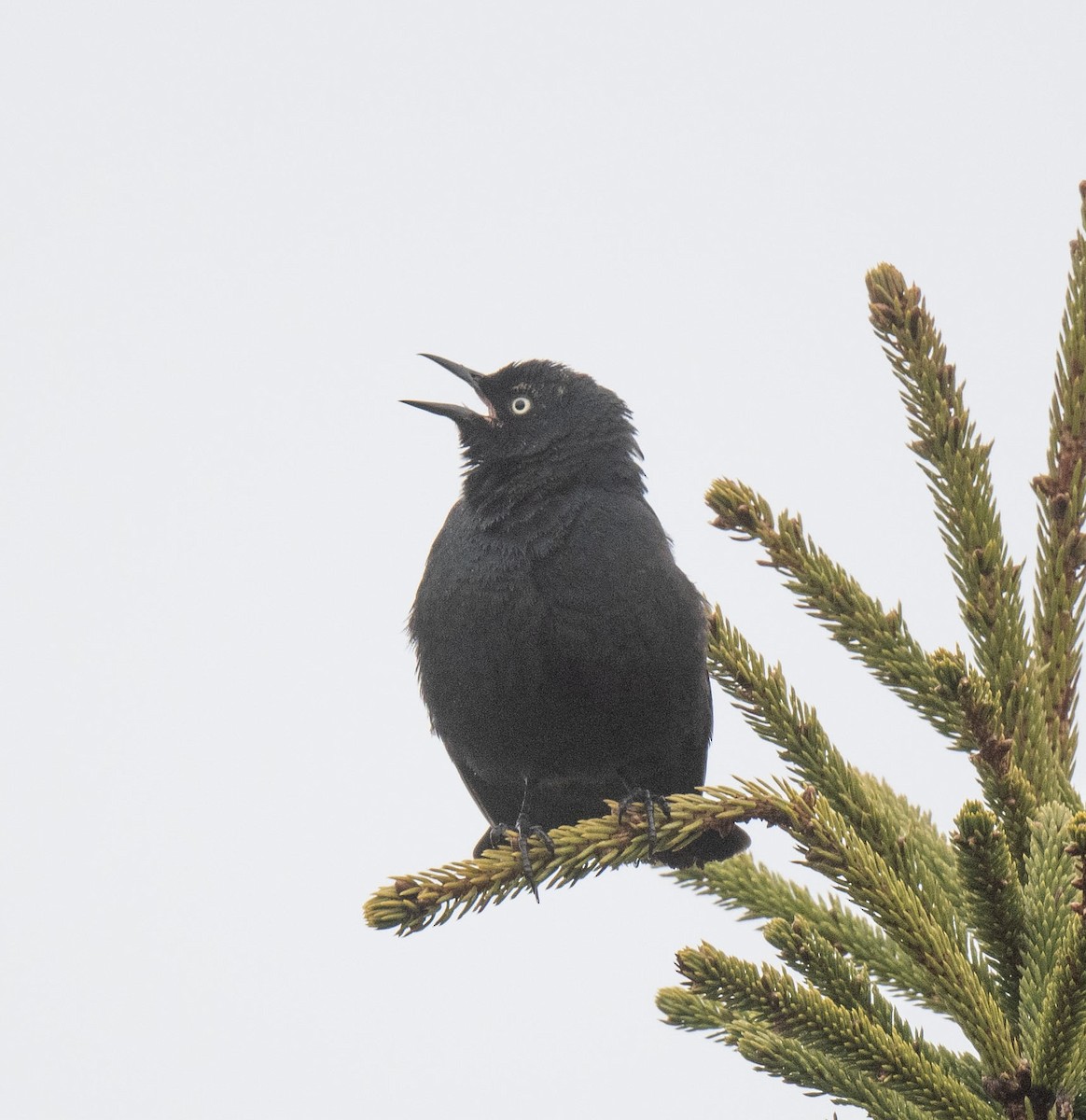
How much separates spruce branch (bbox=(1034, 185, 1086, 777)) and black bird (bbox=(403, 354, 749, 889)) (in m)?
1.54

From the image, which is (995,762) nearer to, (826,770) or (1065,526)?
(826,770)

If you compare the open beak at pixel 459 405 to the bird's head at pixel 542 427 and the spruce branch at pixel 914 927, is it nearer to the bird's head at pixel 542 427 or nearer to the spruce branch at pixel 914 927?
the bird's head at pixel 542 427

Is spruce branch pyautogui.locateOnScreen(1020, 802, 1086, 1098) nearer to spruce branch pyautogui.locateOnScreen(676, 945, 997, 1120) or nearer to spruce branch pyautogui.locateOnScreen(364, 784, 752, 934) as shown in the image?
spruce branch pyautogui.locateOnScreen(676, 945, 997, 1120)

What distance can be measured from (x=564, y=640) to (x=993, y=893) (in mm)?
2401

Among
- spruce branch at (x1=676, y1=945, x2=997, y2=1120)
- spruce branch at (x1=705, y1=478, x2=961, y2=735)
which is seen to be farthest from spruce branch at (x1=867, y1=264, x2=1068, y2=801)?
spruce branch at (x1=676, y1=945, x2=997, y2=1120)

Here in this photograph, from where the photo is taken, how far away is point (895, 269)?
80.7 inches

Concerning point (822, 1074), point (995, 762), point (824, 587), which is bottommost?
point (822, 1074)

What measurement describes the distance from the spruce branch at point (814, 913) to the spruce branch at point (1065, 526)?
1.54ft

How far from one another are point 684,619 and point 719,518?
6.73 ft

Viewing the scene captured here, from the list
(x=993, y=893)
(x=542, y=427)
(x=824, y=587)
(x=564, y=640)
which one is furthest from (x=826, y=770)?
(x=542, y=427)

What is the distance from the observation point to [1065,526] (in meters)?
2.25

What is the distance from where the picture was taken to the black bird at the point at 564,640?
13.1 feet

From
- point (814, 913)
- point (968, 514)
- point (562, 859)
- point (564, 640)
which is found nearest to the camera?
point (968, 514)

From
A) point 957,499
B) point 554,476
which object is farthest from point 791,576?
point 554,476
